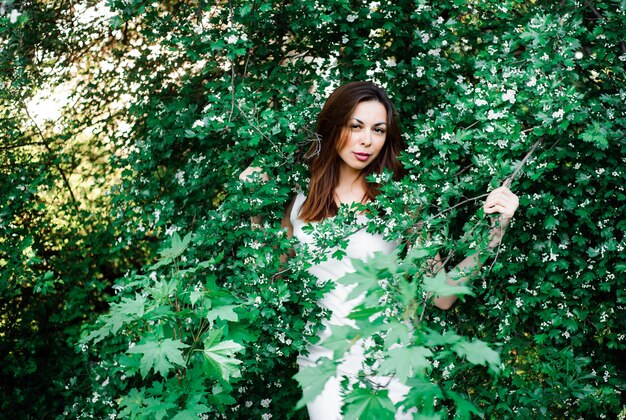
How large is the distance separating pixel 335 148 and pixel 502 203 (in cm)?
82

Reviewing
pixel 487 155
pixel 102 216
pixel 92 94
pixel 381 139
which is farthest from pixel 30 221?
pixel 487 155

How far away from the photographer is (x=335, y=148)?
2.81 meters

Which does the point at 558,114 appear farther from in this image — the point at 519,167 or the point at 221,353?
the point at 221,353

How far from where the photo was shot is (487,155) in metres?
2.49

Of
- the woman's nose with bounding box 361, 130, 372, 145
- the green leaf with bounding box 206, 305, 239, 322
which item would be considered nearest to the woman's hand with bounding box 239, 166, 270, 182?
the woman's nose with bounding box 361, 130, 372, 145

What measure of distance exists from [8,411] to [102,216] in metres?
1.37

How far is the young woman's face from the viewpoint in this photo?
8.95ft

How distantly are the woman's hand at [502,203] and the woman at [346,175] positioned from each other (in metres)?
0.48

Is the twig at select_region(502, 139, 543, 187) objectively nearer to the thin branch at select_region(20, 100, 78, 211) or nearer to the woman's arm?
the woman's arm

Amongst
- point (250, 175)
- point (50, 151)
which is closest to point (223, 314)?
point (250, 175)

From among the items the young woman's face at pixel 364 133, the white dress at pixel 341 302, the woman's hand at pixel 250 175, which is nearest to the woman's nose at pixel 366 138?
the young woman's face at pixel 364 133

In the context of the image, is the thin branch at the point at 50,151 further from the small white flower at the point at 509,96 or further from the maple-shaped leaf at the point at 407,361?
the maple-shaped leaf at the point at 407,361

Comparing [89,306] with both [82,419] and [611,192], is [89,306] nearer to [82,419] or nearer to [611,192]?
[82,419]

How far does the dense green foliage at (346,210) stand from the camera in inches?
90.3
